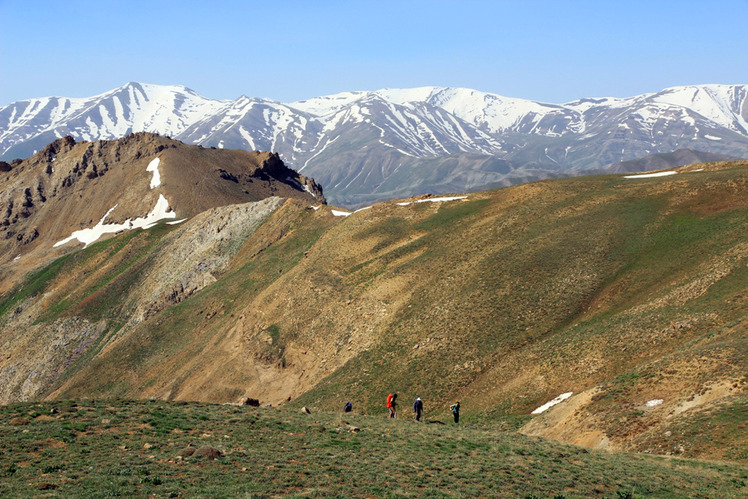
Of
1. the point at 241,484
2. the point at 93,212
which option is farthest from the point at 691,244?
the point at 93,212

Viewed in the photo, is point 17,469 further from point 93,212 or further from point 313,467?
point 93,212

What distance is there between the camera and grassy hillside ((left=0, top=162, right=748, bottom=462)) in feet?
112

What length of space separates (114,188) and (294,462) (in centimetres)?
16106

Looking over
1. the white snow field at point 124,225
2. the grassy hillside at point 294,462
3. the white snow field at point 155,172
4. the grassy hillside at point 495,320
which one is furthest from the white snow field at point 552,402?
the white snow field at point 155,172

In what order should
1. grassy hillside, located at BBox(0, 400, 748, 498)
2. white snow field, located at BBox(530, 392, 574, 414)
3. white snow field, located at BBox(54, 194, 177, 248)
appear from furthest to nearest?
1. white snow field, located at BBox(54, 194, 177, 248)
2. white snow field, located at BBox(530, 392, 574, 414)
3. grassy hillside, located at BBox(0, 400, 748, 498)

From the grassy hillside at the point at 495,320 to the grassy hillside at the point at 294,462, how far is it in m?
5.34

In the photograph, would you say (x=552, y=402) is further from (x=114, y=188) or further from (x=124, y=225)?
(x=114, y=188)

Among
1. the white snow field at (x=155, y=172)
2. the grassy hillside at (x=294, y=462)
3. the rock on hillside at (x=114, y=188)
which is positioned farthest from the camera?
the white snow field at (x=155, y=172)

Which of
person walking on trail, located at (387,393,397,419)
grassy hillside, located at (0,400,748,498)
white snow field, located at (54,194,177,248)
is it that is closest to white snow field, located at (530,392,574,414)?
grassy hillside, located at (0,400,748,498)

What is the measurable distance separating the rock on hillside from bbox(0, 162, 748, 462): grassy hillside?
211ft

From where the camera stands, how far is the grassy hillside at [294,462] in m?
20.2

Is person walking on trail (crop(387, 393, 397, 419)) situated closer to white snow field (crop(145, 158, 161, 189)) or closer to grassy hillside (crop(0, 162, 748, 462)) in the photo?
grassy hillside (crop(0, 162, 748, 462))

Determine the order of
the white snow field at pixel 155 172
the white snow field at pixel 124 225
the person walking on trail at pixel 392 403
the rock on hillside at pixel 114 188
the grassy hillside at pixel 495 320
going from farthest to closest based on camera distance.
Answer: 1. the white snow field at pixel 155 172
2. the rock on hillside at pixel 114 188
3. the white snow field at pixel 124 225
4. the person walking on trail at pixel 392 403
5. the grassy hillside at pixel 495 320

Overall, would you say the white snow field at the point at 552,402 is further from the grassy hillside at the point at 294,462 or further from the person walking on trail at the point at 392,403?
the person walking on trail at the point at 392,403
